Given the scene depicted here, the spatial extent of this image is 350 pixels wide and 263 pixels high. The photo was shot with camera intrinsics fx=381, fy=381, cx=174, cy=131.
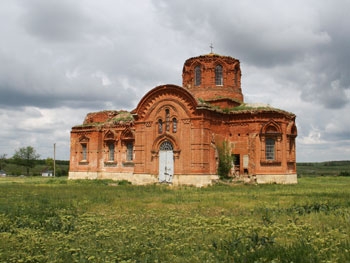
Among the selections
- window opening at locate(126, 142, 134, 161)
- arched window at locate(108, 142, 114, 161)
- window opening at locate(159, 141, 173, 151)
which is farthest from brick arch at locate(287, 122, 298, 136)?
arched window at locate(108, 142, 114, 161)

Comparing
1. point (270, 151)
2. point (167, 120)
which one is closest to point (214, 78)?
point (167, 120)

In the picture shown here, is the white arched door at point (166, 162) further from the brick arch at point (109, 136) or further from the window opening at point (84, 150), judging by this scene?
the window opening at point (84, 150)

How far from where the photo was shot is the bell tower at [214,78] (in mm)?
30219

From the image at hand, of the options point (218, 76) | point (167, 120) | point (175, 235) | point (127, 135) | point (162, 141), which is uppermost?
point (218, 76)

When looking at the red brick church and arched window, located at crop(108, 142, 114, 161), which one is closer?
the red brick church

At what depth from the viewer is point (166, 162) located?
87.7 ft

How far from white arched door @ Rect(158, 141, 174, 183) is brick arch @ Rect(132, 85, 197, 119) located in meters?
2.87

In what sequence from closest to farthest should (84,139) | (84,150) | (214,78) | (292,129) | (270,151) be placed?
(270,151), (292,129), (214,78), (84,139), (84,150)

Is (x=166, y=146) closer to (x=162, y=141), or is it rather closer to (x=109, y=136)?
(x=162, y=141)

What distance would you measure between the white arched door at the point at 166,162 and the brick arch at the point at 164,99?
287 cm

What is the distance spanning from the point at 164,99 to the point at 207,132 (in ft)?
13.3

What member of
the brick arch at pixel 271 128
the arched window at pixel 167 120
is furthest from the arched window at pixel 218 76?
the arched window at pixel 167 120

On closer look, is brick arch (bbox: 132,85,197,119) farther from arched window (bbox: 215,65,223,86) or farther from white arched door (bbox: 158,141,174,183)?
arched window (bbox: 215,65,223,86)

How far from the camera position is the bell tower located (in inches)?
1190
